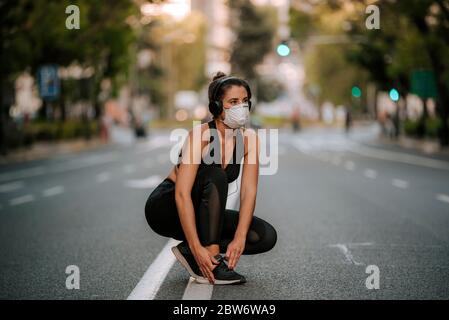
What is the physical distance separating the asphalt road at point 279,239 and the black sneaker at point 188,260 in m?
0.16

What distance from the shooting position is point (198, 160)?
674 cm

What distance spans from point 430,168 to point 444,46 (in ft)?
37.0

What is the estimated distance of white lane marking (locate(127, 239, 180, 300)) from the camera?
6.79m

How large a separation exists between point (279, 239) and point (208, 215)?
370 centimetres

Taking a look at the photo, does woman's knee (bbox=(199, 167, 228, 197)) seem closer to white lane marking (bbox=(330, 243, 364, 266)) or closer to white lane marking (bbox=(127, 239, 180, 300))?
white lane marking (bbox=(127, 239, 180, 300))

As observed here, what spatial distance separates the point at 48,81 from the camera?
120 feet

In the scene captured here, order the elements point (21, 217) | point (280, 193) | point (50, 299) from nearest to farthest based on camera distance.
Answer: point (50, 299)
point (21, 217)
point (280, 193)

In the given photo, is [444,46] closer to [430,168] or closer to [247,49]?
[430,168]

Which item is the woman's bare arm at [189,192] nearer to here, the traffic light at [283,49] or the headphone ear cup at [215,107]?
the headphone ear cup at [215,107]

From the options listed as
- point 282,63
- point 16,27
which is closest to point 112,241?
point 16,27

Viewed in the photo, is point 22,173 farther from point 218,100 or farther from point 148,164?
point 218,100

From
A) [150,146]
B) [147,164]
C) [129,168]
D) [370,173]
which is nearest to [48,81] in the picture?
[147,164]

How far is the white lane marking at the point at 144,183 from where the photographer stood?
19953 millimetres

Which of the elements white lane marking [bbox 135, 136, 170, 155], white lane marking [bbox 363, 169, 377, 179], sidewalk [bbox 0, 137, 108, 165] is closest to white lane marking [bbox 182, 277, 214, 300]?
white lane marking [bbox 363, 169, 377, 179]
